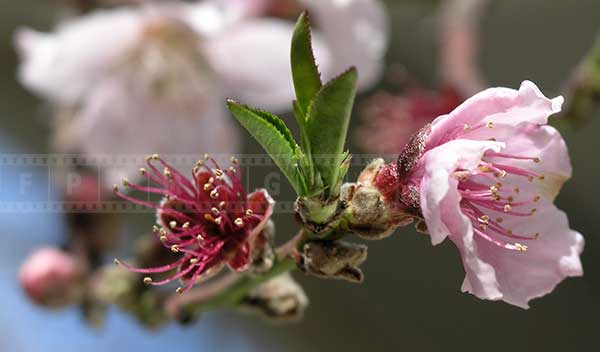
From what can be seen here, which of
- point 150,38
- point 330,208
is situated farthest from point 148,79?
point 330,208

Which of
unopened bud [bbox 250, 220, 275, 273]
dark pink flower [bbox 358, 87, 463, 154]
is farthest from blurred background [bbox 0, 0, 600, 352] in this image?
unopened bud [bbox 250, 220, 275, 273]

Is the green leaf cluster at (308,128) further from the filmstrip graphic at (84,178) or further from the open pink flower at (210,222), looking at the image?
the filmstrip graphic at (84,178)

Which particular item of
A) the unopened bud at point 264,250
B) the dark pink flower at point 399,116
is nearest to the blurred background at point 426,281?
the dark pink flower at point 399,116

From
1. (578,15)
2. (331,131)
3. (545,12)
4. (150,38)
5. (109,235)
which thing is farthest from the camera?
(545,12)

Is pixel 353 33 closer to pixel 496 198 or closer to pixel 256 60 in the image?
pixel 256 60

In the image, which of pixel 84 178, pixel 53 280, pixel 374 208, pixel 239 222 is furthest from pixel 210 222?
pixel 84 178

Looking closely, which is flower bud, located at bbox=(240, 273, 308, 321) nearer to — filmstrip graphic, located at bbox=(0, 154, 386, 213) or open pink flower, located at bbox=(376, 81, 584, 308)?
open pink flower, located at bbox=(376, 81, 584, 308)

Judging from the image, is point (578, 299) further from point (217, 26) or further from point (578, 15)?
point (217, 26)
